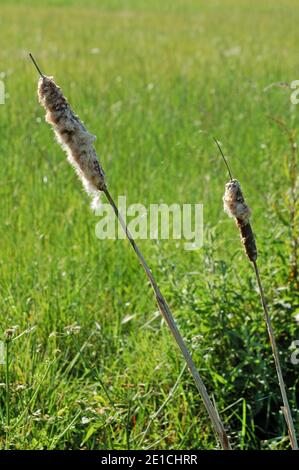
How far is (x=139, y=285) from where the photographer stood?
10.8 ft

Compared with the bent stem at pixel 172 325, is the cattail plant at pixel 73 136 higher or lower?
higher

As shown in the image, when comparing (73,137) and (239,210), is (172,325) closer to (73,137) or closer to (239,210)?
(239,210)

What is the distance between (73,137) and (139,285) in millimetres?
1977

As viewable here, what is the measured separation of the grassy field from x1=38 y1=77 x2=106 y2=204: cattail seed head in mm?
890

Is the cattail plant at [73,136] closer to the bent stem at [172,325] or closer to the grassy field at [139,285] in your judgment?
the bent stem at [172,325]

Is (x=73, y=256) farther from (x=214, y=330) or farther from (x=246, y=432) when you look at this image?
(x=246, y=432)

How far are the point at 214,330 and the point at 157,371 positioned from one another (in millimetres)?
215

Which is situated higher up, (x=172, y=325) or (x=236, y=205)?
(x=236, y=205)

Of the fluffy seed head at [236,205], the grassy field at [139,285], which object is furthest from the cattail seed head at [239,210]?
the grassy field at [139,285]

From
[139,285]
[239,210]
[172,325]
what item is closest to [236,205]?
[239,210]

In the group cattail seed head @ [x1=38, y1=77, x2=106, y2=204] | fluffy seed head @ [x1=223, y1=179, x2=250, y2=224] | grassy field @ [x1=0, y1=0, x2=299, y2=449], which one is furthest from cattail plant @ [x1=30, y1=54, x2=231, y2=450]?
grassy field @ [x1=0, y1=0, x2=299, y2=449]

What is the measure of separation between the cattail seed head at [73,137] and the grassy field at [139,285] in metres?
0.89

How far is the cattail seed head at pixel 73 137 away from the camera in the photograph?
4.35 ft
